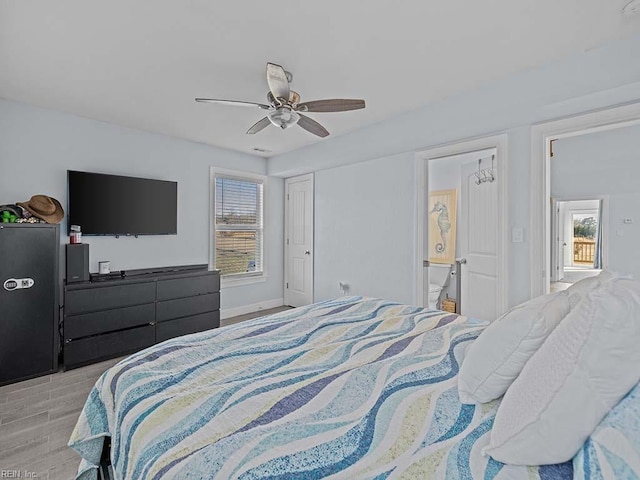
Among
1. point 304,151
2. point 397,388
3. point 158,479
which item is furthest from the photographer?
point 304,151

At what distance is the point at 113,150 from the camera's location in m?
3.68

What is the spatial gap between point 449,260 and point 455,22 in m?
3.41

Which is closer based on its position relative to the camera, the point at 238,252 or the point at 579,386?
the point at 579,386

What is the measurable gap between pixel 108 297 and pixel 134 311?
0.96 feet

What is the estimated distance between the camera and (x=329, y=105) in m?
2.31

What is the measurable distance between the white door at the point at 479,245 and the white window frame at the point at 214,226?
2971 millimetres

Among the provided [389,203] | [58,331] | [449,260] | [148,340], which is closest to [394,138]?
[389,203]

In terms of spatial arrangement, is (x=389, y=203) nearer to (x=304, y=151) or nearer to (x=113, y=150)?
(x=304, y=151)

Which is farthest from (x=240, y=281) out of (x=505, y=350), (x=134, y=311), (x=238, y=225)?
(x=505, y=350)

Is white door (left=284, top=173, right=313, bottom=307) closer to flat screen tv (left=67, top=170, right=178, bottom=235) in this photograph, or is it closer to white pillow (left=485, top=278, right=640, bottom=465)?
flat screen tv (left=67, top=170, right=178, bottom=235)

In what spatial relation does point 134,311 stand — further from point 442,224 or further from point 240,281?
point 442,224

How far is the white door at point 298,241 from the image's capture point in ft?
16.6

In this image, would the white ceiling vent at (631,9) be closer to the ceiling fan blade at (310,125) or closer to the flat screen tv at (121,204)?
the ceiling fan blade at (310,125)

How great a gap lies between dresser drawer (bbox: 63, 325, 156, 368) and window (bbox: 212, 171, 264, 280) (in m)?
1.44
